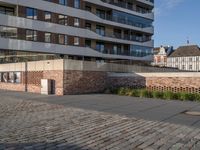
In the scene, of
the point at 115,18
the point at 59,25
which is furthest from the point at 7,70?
the point at 115,18

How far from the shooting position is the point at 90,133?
8594mm

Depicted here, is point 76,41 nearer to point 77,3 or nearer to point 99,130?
point 77,3

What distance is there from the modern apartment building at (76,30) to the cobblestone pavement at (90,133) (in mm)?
Answer: 18180

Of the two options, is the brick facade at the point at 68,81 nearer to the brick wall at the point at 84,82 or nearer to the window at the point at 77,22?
the brick wall at the point at 84,82

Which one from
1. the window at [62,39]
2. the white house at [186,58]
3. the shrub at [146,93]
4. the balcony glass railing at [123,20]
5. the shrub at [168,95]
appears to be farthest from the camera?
the white house at [186,58]

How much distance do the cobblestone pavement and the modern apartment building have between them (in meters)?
18.2

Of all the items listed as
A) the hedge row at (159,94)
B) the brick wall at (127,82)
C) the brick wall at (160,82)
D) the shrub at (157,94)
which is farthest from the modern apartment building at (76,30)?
the shrub at (157,94)

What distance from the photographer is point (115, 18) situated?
51812 mm

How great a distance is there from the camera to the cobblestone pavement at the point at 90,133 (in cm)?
731

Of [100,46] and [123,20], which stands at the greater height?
[123,20]

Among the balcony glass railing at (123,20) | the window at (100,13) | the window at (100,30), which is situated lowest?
the window at (100,30)

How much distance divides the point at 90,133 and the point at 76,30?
118 ft

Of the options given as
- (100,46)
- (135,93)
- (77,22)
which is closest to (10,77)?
(135,93)

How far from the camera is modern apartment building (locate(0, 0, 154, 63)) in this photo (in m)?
36.0
